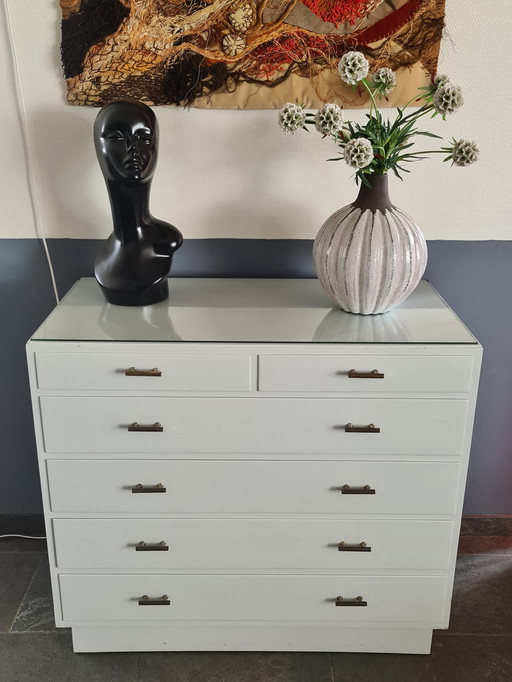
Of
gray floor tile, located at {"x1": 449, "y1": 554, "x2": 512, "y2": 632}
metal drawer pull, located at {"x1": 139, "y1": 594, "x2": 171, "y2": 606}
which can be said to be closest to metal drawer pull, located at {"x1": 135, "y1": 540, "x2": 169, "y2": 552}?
metal drawer pull, located at {"x1": 139, "y1": 594, "x2": 171, "y2": 606}

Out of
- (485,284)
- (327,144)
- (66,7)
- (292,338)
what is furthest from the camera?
(485,284)

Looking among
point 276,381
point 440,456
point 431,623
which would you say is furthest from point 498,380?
point 276,381

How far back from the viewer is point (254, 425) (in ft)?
5.28

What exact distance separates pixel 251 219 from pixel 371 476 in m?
0.78

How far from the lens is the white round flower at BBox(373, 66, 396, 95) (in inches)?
64.7

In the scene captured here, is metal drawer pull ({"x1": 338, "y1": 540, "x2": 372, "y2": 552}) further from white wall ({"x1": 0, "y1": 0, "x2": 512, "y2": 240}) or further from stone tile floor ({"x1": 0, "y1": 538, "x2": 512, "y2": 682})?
white wall ({"x1": 0, "y1": 0, "x2": 512, "y2": 240})

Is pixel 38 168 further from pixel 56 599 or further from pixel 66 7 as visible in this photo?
pixel 56 599

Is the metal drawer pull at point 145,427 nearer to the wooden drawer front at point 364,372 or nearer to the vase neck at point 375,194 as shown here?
the wooden drawer front at point 364,372

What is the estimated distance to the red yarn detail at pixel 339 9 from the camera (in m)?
1.72

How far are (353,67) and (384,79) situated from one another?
5.8 inches

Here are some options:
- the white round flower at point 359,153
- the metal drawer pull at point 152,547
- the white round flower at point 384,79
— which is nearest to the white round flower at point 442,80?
the white round flower at point 384,79

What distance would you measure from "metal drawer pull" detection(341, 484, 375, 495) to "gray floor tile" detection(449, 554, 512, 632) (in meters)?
0.59

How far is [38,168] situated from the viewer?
6.19 feet

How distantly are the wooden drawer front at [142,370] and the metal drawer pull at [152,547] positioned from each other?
41cm
